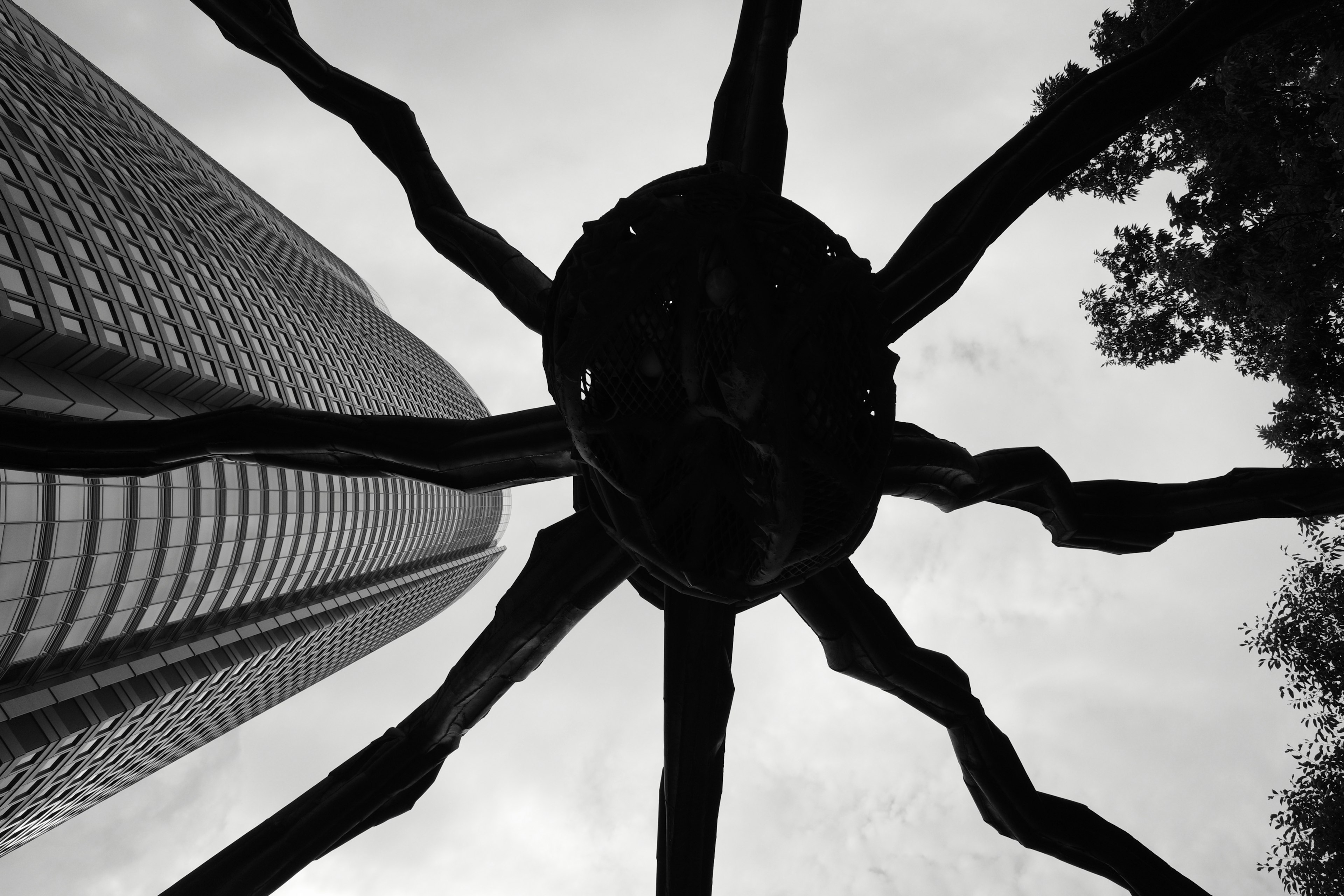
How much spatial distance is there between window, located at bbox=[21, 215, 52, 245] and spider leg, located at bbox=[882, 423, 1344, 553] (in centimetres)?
4184

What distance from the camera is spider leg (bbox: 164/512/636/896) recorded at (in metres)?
4.93

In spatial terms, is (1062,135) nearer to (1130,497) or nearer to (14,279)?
(1130,497)

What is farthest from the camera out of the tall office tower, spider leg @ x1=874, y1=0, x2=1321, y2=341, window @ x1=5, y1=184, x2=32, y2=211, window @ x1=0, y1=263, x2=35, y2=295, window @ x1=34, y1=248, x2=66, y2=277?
window @ x1=5, y1=184, x2=32, y2=211

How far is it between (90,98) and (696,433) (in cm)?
7368

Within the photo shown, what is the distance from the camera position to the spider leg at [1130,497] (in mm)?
5531

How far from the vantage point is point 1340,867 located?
914 centimetres

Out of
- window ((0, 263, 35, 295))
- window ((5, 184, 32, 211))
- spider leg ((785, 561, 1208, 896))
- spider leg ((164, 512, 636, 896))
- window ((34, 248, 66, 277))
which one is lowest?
spider leg ((164, 512, 636, 896))

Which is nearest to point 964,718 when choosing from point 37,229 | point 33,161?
point 37,229

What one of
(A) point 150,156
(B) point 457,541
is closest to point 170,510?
(A) point 150,156

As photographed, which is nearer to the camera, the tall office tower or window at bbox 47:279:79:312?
the tall office tower

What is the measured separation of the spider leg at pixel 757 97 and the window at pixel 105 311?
41.2 metres

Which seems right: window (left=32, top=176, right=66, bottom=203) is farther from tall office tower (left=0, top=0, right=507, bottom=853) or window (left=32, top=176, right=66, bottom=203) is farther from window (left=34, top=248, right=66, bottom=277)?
window (left=34, top=248, right=66, bottom=277)

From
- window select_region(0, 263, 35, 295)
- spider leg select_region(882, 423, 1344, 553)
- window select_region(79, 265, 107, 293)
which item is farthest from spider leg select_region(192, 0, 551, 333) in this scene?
window select_region(79, 265, 107, 293)

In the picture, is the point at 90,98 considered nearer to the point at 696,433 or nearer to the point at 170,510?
the point at 170,510
